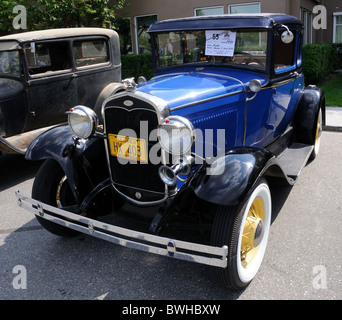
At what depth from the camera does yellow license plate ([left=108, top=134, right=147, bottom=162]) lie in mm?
2452

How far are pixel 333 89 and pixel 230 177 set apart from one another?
26.4ft

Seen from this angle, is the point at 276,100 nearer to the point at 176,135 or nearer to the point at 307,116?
the point at 307,116

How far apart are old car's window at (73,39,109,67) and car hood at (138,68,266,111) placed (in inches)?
99.0

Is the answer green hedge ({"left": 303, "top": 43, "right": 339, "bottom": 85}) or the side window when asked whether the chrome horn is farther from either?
green hedge ({"left": 303, "top": 43, "right": 339, "bottom": 85})

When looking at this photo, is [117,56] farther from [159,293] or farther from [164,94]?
[159,293]

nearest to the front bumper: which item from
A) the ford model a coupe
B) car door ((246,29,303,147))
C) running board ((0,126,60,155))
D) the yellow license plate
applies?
the ford model a coupe

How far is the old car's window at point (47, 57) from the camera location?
4.77 m

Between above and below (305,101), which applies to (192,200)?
below

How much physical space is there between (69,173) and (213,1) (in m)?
9.38

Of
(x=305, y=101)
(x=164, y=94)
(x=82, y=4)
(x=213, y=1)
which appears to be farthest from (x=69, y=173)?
(x=213, y=1)

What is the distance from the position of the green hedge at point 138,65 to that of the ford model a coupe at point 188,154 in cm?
671

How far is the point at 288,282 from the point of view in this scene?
2.35 meters

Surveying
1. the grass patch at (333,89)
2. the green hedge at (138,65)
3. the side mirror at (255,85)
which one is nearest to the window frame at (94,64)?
the side mirror at (255,85)

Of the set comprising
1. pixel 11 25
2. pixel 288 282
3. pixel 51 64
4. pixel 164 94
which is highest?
pixel 11 25
